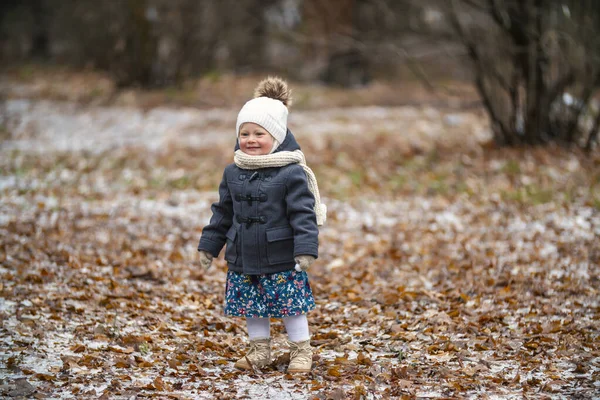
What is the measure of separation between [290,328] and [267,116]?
1.28 meters

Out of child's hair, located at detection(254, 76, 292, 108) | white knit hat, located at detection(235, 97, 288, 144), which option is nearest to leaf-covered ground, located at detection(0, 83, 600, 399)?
white knit hat, located at detection(235, 97, 288, 144)

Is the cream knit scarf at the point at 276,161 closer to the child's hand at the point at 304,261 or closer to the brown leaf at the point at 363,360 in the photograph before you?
the child's hand at the point at 304,261

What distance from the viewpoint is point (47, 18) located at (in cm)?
2780

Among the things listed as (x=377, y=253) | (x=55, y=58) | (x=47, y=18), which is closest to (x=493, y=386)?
(x=377, y=253)

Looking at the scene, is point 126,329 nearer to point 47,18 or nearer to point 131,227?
point 131,227

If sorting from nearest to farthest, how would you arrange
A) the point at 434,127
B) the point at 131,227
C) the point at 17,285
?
the point at 17,285 < the point at 131,227 < the point at 434,127

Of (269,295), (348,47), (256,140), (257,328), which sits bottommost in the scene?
(257,328)

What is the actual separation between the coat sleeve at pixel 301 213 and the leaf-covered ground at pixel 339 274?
78 cm

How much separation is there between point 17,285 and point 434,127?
1100 centimetres

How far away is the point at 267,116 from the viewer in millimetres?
4176

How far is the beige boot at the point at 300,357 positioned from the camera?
425 centimetres

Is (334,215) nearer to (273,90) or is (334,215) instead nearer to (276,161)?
(273,90)

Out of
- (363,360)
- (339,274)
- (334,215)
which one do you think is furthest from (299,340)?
(334,215)

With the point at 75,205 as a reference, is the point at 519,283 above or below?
below
